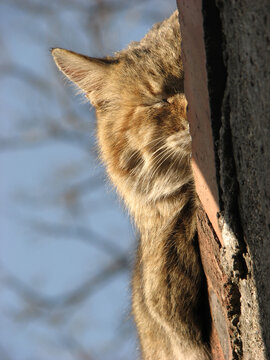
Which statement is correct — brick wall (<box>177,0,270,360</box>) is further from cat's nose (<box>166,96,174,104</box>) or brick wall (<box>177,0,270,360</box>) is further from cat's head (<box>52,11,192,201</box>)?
cat's nose (<box>166,96,174,104</box>)

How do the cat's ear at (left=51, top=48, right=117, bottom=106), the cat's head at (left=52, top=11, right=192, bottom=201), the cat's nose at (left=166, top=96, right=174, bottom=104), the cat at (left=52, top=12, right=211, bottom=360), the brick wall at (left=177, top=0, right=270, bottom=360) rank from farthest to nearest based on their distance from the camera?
the cat's ear at (left=51, top=48, right=117, bottom=106) < the cat's nose at (left=166, top=96, right=174, bottom=104) < the cat's head at (left=52, top=11, right=192, bottom=201) < the cat at (left=52, top=12, right=211, bottom=360) < the brick wall at (left=177, top=0, right=270, bottom=360)

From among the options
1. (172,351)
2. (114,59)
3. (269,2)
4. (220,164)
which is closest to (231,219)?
(220,164)

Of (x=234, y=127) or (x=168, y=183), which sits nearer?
(x=234, y=127)

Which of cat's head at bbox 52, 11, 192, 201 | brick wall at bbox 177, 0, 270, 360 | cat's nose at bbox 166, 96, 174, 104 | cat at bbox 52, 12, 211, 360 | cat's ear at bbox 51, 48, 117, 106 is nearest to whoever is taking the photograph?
brick wall at bbox 177, 0, 270, 360

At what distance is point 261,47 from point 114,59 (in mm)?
1890

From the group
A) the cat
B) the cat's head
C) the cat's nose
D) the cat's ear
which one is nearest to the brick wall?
the cat

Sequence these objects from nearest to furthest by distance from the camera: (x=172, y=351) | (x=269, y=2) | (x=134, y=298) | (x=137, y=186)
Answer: (x=269, y=2)
(x=172, y=351)
(x=137, y=186)
(x=134, y=298)

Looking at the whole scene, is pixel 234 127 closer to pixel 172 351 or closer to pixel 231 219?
pixel 231 219

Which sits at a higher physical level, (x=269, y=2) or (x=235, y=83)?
(x=269, y=2)

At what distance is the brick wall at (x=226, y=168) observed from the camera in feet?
4.30

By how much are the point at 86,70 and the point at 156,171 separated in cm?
80

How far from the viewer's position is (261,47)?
1.11m

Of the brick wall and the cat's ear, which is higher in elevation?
the cat's ear

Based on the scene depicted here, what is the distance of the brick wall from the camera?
1312mm
